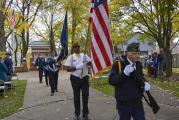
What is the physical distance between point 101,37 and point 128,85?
190 cm

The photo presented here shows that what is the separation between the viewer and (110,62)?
30.0ft

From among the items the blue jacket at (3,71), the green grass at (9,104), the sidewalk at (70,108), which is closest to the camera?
the sidewalk at (70,108)

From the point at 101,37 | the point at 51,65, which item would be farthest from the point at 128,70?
the point at 51,65

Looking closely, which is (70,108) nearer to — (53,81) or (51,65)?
(53,81)

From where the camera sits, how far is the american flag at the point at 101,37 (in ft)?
29.9

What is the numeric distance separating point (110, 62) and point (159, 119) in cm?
270

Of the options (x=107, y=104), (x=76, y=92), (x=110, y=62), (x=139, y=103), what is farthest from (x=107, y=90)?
(x=139, y=103)

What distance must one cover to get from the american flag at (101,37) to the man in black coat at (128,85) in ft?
5.15

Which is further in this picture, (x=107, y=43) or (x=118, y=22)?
(x=118, y=22)

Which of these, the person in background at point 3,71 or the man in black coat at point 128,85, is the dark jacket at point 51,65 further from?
the man in black coat at point 128,85

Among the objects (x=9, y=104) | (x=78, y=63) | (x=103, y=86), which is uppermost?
(x=78, y=63)

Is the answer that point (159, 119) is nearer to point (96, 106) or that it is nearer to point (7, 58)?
point (96, 106)

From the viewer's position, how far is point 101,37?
9.14m

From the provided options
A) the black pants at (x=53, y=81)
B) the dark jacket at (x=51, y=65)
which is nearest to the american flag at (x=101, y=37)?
the black pants at (x=53, y=81)
